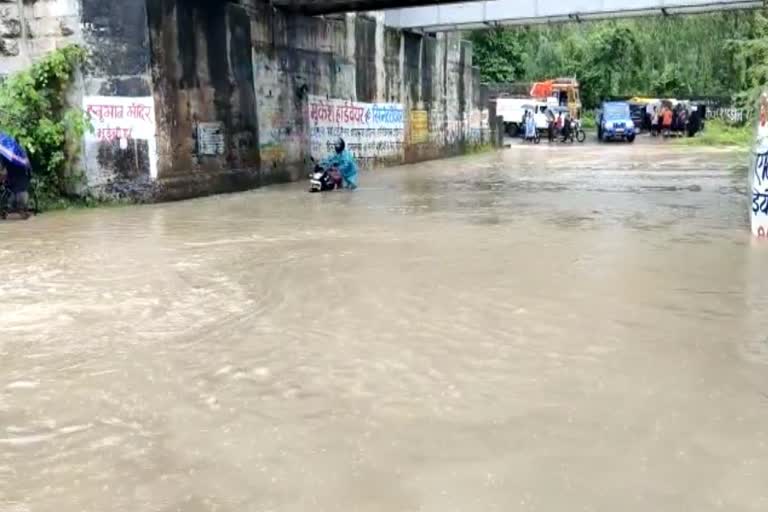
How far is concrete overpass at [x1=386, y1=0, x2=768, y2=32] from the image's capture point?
70.5 ft

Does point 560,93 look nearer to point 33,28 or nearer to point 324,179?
point 324,179

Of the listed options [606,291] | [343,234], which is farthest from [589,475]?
[343,234]

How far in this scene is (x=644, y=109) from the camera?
5034 cm

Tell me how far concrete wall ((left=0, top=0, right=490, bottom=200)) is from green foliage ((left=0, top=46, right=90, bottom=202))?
293 mm

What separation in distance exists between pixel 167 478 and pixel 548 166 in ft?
73.2

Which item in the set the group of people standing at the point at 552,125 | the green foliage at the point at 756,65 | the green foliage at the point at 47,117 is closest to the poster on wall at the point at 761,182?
the green foliage at the point at 756,65

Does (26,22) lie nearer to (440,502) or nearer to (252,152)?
(252,152)

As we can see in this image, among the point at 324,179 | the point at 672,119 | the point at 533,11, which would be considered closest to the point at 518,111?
the point at 672,119

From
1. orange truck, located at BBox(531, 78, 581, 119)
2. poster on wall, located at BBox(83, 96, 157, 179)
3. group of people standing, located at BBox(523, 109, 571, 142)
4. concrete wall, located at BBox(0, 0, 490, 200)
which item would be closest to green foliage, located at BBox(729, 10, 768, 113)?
concrete wall, located at BBox(0, 0, 490, 200)

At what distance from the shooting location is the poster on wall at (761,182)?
10180 mm

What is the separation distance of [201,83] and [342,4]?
424cm

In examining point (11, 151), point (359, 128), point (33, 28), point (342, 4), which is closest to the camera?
point (11, 151)

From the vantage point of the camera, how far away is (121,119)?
48.5ft

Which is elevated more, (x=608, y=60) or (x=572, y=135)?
(x=608, y=60)
